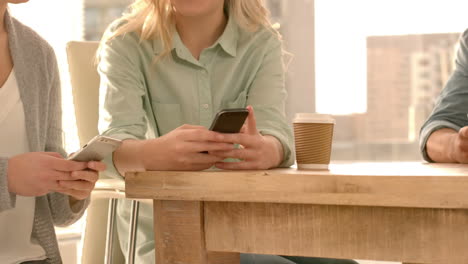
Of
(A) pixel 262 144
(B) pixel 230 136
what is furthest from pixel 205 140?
(A) pixel 262 144

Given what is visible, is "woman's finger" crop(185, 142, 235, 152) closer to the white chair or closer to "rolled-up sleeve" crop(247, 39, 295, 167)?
"rolled-up sleeve" crop(247, 39, 295, 167)

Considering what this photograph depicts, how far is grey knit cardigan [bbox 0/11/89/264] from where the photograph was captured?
1465 mm

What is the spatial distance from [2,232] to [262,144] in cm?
59

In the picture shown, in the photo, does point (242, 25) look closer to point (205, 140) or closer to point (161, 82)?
point (161, 82)

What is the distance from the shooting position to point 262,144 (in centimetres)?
139

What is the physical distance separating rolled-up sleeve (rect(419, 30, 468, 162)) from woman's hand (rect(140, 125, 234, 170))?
78cm

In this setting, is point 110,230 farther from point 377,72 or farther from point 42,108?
point 377,72

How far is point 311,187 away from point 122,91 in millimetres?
706

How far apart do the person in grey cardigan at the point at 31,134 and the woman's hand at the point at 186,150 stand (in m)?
0.13

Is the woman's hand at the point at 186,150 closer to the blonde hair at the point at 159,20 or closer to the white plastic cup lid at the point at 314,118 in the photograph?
the white plastic cup lid at the point at 314,118

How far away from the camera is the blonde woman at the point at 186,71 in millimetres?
1635

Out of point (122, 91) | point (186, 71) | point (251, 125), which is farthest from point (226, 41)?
point (251, 125)

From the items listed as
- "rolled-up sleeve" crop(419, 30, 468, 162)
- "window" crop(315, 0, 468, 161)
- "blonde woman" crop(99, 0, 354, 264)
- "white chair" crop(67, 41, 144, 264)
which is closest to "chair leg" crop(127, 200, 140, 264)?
"blonde woman" crop(99, 0, 354, 264)

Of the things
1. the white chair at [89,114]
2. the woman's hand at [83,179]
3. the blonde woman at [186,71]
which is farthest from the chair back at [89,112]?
the woman's hand at [83,179]
